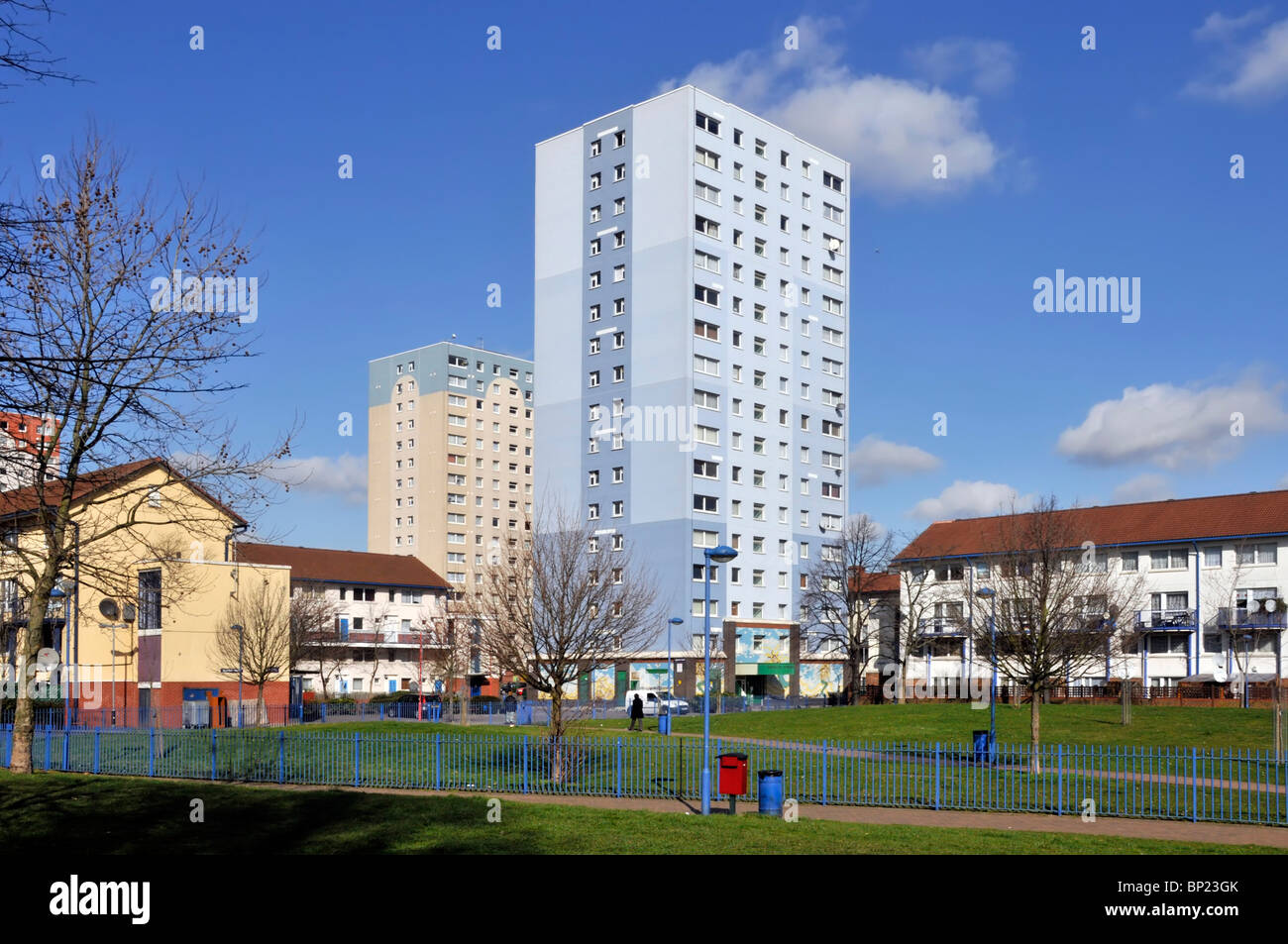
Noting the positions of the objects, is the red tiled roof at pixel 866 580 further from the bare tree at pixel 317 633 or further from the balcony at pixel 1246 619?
the bare tree at pixel 317 633

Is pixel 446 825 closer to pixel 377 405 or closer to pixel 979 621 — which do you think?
pixel 979 621

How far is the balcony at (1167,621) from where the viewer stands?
244ft

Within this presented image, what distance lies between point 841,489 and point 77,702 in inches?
2147

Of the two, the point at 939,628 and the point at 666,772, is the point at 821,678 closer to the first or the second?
the point at 939,628

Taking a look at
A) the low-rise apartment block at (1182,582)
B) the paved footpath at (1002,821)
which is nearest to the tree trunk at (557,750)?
the paved footpath at (1002,821)

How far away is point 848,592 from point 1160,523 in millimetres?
21249

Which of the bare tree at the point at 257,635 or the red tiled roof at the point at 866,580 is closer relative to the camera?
the bare tree at the point at 257,635

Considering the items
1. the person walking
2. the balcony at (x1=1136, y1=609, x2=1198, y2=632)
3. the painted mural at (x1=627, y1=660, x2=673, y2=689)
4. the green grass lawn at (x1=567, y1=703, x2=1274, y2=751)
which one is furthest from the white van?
the balcony at (x1=1136, y1=609, x2=1198, y2=632)

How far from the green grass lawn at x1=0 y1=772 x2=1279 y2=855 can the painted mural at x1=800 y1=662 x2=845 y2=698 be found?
65318mm

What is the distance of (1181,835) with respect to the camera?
63.2 ft

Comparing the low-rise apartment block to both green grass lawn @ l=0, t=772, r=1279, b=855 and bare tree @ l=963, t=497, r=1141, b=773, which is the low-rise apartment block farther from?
green grass lawn @ l=0, t=772, r=1279, b=855

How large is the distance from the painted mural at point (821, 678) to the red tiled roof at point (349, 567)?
34.5 m

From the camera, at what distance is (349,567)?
324ft

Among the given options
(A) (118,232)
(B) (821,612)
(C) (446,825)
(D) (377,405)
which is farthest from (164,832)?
(D) (377,405)
